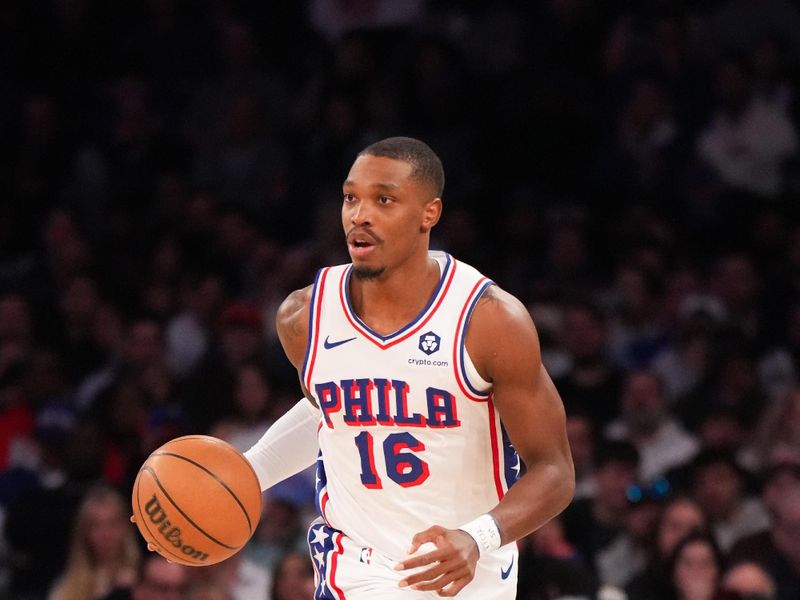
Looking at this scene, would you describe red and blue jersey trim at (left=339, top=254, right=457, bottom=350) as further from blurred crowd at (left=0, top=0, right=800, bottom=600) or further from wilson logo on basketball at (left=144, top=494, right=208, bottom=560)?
blurred crowd at (left=0, top=0, right=800, bottom=600)

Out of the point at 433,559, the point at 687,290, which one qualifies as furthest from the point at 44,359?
the point at 433,559

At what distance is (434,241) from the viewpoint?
907 cm

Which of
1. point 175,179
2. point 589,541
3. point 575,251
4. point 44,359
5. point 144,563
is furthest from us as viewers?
point 175,179

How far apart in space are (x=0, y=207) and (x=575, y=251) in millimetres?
3780

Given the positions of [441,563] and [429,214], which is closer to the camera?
[441,563]

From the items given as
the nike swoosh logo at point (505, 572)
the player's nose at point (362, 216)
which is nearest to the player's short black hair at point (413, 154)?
the player's nose at point (362, 216)

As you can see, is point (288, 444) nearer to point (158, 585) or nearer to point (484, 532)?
point (484, 532)

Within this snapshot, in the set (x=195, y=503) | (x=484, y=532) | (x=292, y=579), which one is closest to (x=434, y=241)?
(x=292, y=579)

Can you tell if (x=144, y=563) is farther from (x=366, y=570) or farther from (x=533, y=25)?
(x=533, y=25)

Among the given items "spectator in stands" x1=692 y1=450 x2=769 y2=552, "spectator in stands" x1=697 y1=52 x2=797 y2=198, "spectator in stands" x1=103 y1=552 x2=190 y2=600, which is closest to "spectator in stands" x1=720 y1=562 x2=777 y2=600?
"spectator in stands" x1=692 y1=450 x2=769 y2=552

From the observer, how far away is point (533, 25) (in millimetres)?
10117

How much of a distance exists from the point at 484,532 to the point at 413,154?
3.54 feet

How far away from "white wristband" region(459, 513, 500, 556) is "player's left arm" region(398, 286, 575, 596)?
0.05 metres

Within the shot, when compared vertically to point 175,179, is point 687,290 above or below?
below
